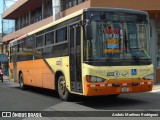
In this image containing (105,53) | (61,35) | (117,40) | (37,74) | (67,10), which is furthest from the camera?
(67,10)

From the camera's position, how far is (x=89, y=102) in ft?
45.6

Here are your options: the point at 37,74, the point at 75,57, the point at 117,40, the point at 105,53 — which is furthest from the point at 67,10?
the point at 105,53

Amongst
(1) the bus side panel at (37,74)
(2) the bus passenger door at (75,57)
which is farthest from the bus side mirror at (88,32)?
(1) the bus side panel at (37,74)

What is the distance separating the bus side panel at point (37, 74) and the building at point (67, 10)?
492 cm

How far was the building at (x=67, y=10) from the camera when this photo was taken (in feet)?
76.2

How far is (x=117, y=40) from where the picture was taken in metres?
12.3

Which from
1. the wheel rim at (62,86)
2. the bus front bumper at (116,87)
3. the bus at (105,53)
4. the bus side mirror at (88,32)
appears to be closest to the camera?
the bus side mirror at (88,32)

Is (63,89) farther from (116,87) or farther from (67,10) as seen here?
(67,10)

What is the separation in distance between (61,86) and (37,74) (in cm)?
378

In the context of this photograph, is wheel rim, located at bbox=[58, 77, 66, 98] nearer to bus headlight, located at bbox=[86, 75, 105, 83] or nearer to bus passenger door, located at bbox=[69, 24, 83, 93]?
bus passenger door, located at bbox=[69, 24, 83, 93]

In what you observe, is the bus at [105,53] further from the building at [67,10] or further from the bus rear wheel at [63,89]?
the building at [67,10]

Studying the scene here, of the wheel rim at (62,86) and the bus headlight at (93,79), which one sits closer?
the bus headlight at (93,79)

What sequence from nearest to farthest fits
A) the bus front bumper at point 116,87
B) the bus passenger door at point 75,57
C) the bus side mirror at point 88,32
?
1. the bus side mirror at point 88,32
2. the bus front bumper at point 116,87
3. the bus passenger door at point 75,57

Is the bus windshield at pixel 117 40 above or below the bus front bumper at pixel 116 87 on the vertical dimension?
above
